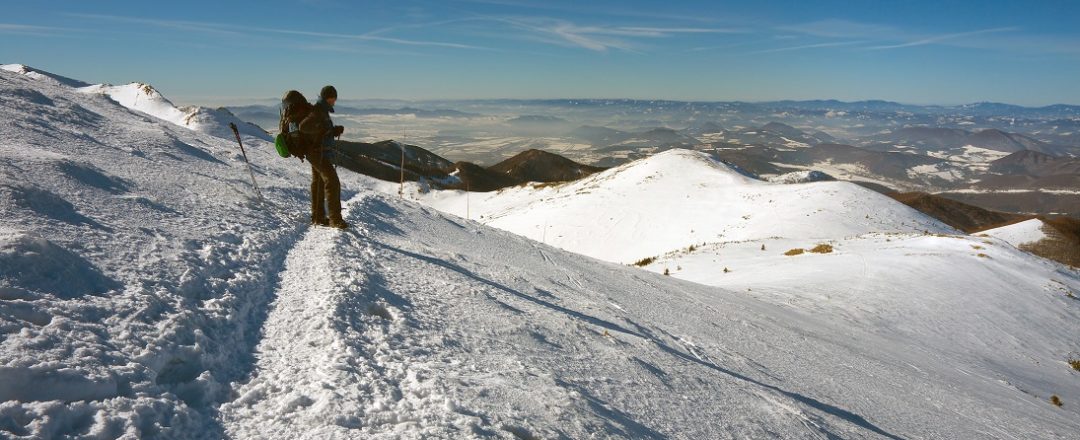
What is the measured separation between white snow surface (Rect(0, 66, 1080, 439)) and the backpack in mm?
1245

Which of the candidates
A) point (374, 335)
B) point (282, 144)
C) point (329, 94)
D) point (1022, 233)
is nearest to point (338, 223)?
point (282, 144)

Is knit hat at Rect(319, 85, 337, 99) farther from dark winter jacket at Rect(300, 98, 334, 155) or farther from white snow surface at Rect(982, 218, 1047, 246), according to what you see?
white snow surface at Rect(982, 218, 1047, 246)

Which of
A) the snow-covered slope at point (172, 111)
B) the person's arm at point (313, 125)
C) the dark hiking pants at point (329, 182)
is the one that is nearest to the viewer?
the person's arm at point (313, 125)

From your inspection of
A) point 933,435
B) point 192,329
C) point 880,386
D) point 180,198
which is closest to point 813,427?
point 933,435

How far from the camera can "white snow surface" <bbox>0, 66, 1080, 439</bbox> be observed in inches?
130

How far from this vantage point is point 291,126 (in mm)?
8430

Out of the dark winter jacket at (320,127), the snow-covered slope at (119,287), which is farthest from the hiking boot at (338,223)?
the dark winter jacket at (320,127)

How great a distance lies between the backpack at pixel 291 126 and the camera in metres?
8.40

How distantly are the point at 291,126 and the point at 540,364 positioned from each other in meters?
6.42

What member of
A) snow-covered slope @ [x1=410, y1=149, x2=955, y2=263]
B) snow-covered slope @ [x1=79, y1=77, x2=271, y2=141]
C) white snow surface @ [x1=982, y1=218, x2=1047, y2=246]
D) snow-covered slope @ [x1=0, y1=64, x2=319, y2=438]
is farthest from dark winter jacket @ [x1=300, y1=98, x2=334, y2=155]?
white snow surface @ [x1=982, y1=218, x2=1047, y2=246]

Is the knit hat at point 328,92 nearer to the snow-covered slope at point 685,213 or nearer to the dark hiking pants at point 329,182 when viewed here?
the dark hiking pants at point 329,182

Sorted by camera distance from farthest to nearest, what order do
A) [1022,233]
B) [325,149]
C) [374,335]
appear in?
[1022,233] < [325,149] < [374,335]

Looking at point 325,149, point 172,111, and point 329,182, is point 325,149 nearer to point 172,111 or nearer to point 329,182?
point 329,182

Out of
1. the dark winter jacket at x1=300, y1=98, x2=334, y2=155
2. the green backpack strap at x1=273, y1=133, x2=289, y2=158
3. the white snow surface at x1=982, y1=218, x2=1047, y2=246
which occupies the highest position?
the dark winter jacket at x1=300, y1=98, x2=334, y2=155
